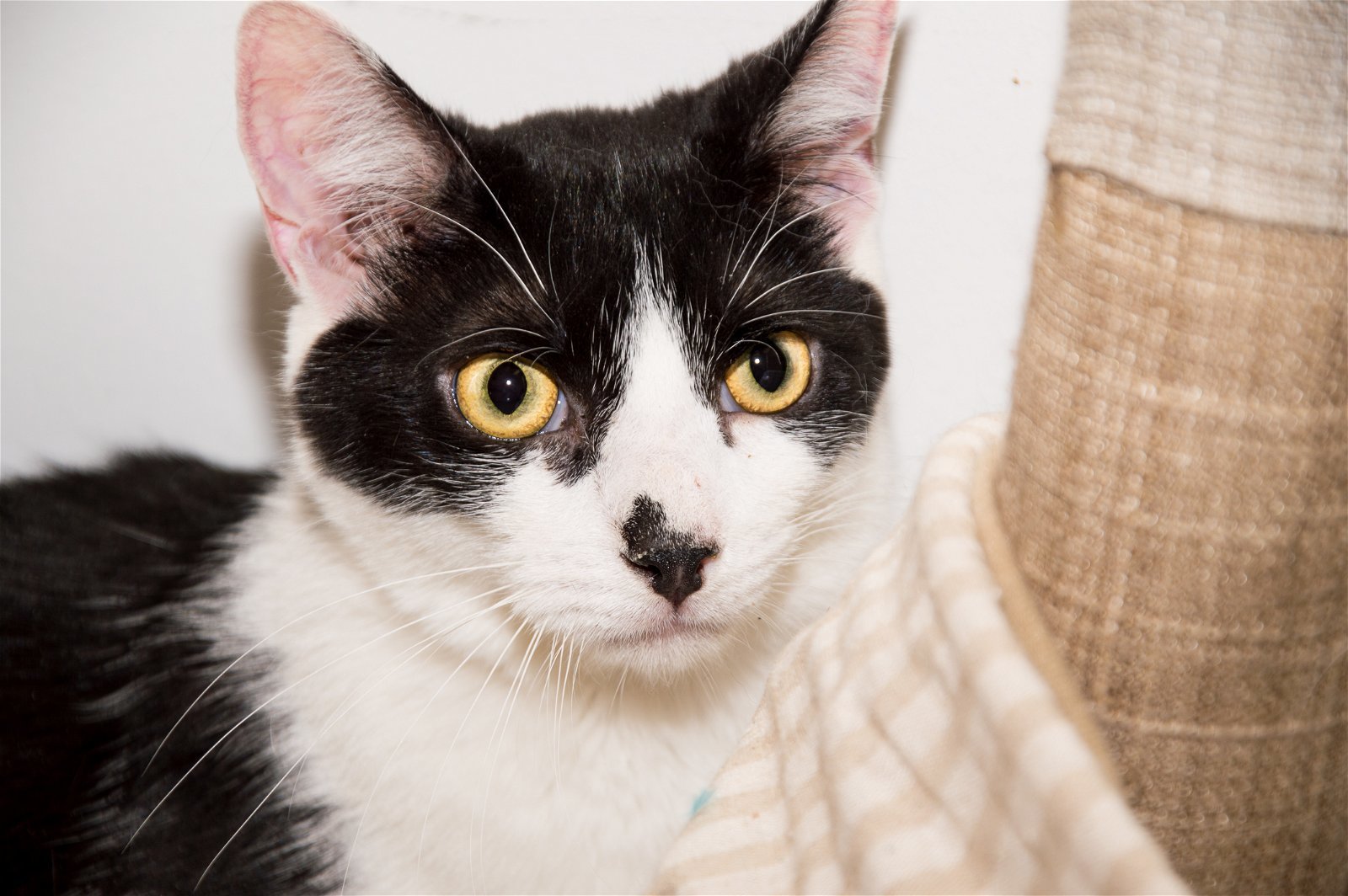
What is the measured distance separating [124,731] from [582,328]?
821 mm

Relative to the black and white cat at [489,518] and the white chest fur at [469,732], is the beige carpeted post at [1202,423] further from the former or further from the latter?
the white chest fur at [469,732]

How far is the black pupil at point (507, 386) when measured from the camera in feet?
3.67

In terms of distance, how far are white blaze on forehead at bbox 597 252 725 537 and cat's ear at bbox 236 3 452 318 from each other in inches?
11.4

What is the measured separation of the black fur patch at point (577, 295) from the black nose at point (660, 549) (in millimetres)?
124

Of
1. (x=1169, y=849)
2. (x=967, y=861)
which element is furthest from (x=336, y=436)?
(x=1169, y=849)

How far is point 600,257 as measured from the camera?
114cm

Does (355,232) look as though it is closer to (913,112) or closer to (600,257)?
(600,257)

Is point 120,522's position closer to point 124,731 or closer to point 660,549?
point 124,731

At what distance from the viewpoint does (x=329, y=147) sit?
3.74ft

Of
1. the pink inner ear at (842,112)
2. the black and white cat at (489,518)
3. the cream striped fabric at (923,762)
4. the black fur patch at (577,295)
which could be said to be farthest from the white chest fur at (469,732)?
the pink inner ear at (842,112)

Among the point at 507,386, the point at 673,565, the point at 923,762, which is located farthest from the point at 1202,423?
the point at 507,386

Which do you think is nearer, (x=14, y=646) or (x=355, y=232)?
(x=355, y=232)

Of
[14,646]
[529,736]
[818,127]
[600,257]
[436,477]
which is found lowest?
[529,736]

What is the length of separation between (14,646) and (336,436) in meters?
0.57
